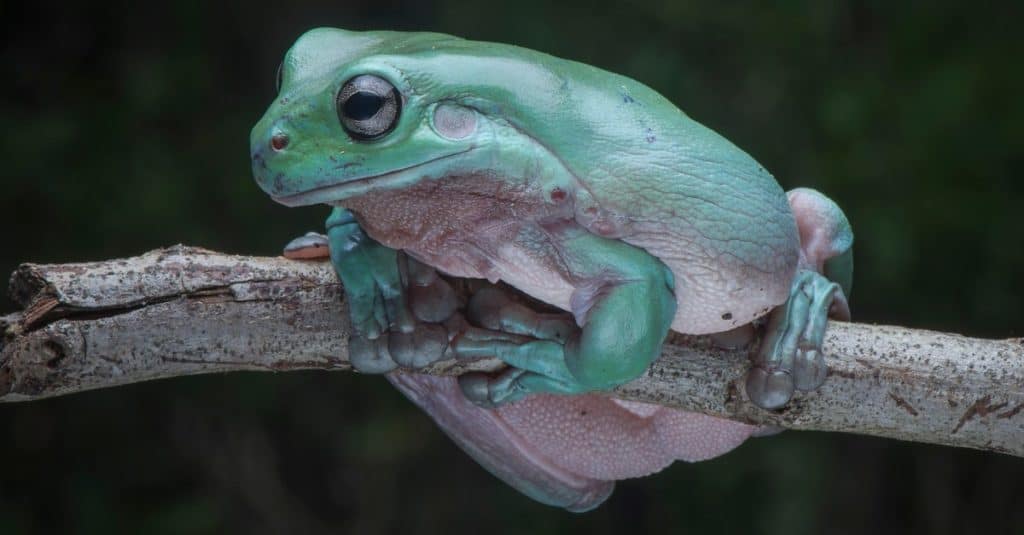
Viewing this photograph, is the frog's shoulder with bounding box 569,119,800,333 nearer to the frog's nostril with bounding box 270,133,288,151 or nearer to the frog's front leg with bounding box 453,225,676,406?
the frog's front leg with bounding box 453,225,676,406

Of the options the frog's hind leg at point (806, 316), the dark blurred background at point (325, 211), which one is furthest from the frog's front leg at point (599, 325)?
the dark blurred background at point (325, 211)

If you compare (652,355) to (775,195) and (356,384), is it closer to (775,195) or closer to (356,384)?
A: (775,195)

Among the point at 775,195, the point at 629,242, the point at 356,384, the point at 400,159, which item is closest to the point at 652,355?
the point at 629,242

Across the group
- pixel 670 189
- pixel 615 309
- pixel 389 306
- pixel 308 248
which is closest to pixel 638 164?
pixel 670 189

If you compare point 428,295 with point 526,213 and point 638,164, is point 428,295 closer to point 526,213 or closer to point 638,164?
point 526,213

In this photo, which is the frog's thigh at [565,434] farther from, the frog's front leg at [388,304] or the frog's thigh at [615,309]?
the frog's thigh at [615,309]

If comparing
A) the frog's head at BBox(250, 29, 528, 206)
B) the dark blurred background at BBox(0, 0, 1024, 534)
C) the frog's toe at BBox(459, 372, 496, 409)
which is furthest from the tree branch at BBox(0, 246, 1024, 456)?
the dark blurred background at BBox(0, 0, 1024, 534)

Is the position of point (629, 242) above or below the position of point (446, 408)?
above
